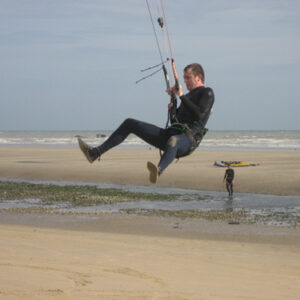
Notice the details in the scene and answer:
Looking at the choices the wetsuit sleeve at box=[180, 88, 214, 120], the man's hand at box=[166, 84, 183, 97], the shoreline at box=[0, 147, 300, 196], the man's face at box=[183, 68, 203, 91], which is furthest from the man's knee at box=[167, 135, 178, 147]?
the shoreline at box=[0, 147, 300, 196]

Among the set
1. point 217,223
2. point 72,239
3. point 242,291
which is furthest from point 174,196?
point 242,291

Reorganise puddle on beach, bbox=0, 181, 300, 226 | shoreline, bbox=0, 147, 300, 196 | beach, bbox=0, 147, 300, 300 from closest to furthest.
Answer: beach, bbox=0, 147, 300, 300 → puddle on beach, bbox=0, 181, 300, 226 → shoreline, bbox=0, 147, 300, 196

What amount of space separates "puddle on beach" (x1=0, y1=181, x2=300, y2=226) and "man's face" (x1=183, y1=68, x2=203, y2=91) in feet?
35.1

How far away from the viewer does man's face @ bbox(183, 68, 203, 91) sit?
7211 mm

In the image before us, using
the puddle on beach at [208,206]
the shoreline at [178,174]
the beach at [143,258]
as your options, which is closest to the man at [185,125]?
the beach at [143,258]

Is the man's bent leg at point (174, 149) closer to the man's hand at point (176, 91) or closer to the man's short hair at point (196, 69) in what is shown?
the man's hand at point (176, 91)

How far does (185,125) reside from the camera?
23.8ft

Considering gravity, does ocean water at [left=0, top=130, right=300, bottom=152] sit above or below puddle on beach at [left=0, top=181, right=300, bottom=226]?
Result: above

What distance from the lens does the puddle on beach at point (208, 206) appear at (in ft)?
62.0

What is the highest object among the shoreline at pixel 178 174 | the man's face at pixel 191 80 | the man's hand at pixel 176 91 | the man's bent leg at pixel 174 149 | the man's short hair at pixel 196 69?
the man's short hair at pixel 196 69

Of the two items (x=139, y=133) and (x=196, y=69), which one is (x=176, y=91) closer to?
(x=196, y=69)

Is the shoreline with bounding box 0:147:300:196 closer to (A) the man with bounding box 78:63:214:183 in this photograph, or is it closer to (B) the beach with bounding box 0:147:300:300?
(B) the beach with bounding box 0:147:300:300

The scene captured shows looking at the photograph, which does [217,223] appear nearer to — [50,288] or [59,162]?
[50,288]

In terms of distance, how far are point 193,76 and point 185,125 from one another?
0.62 meters
